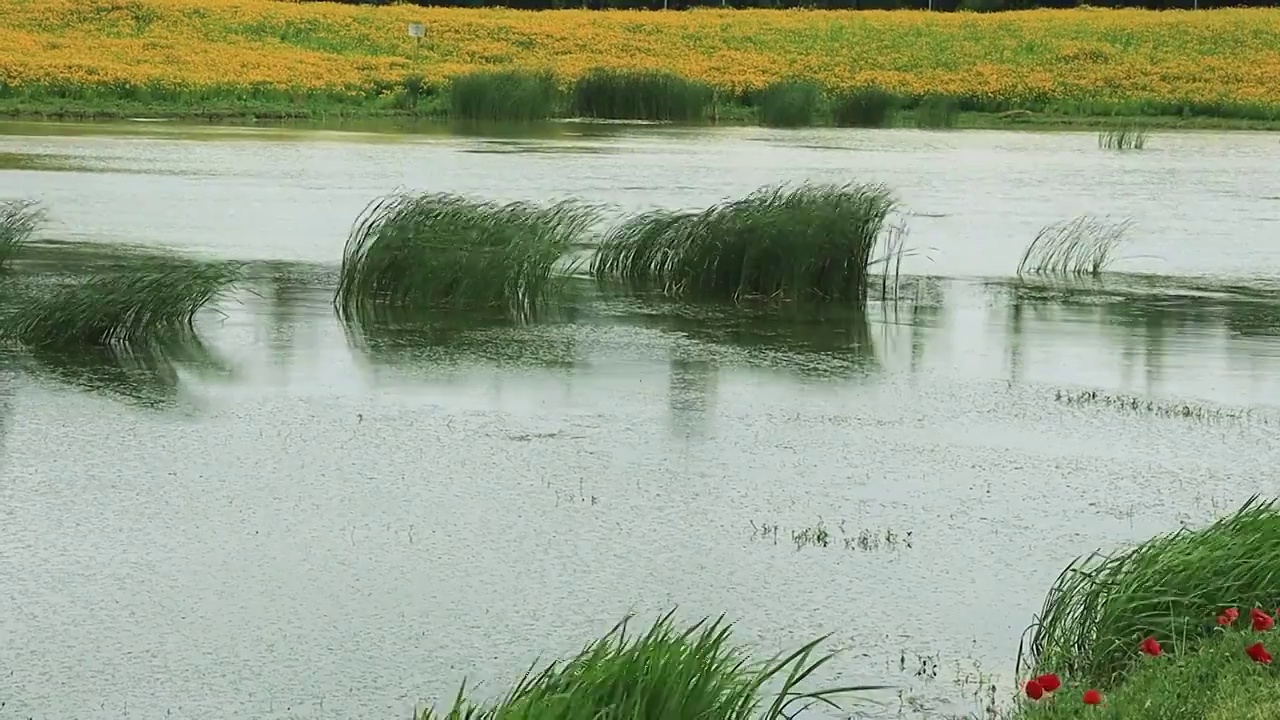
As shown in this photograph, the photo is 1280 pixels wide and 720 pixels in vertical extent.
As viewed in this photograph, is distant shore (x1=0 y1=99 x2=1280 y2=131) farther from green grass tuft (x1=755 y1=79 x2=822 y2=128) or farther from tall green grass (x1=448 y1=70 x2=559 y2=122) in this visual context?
tall green grass (x1=448 y1=70 x2=559 y2=122)

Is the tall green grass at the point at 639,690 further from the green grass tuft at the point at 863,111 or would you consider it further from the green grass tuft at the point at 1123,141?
the green grass tuft at the point at 863,111

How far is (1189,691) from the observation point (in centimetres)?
433

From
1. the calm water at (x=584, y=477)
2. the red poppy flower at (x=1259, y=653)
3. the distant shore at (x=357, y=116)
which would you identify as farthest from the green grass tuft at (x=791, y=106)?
the red poppy flower at (x=1259, y=653)

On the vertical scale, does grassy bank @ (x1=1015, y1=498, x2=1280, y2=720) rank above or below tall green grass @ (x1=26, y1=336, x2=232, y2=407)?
below

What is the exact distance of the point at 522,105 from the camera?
30.6 metres

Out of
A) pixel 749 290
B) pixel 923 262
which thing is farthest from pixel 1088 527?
pixel 923 262

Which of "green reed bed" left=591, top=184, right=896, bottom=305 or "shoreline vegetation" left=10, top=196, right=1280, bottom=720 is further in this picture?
"green reed bed" left=591, top=184, right=896, bottom=305

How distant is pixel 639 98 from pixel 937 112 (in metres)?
5.24

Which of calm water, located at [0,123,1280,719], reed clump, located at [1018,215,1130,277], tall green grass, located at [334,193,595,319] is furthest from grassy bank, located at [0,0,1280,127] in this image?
tall green grass, located at [334,193,595,319]

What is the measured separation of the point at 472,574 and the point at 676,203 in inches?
416

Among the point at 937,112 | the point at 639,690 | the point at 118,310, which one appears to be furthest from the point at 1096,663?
the point at 937,112

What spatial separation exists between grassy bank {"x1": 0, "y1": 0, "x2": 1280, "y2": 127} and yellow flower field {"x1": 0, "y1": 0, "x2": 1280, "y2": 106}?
83mm

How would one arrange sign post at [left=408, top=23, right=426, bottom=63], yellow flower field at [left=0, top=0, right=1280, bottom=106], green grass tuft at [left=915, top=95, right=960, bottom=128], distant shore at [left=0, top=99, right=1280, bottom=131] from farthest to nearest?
sign post at [left=408, top=23, right=426, bottom=63]
yellow flower field at [left=0, top=0, right=1280, bottom=106]
green grass tuft at [left=915, top=95, right=960, bottom=128]
distant shore at [left=0, top=99, right=1280, bottom=131]

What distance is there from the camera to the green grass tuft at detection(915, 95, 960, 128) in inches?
1272
